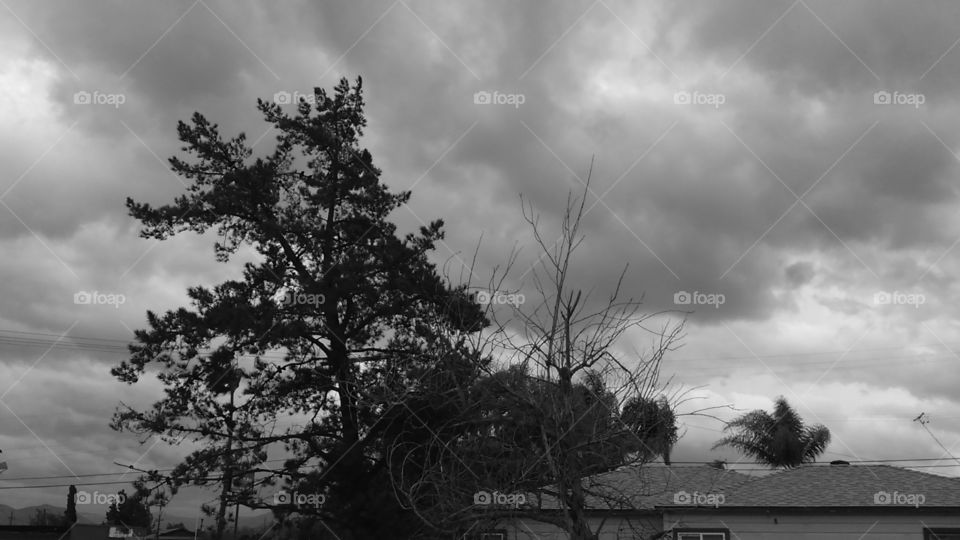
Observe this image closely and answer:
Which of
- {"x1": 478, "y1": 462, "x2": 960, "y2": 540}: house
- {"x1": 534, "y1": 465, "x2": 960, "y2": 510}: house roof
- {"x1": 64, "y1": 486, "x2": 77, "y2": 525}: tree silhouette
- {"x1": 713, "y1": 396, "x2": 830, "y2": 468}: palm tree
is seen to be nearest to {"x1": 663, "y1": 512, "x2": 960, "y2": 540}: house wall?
{"x1": 478, "y1": 462, "x2": 960, "y2": 540}: house

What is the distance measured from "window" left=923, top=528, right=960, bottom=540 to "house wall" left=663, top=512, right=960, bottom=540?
114mm

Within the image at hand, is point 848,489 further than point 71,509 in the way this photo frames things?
No

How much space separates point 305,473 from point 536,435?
1302cm

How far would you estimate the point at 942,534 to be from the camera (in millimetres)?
19422

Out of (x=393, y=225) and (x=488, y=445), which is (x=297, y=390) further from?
(x=488, y=445)

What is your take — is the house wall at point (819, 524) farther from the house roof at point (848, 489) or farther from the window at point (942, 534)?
the house roof at point (848, 489)

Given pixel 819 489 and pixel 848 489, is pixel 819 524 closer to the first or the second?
pixel 819 489

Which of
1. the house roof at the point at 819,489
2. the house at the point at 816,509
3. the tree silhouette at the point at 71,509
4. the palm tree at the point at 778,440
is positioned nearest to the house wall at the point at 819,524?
the house at the point at 816,509

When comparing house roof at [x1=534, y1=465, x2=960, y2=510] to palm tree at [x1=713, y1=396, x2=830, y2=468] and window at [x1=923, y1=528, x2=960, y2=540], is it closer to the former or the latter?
window at [x1=923, y1=528, x2=960, y2=540]

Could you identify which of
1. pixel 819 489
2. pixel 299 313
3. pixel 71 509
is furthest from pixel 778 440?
pixel 71 509

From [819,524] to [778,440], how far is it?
63.7 ft

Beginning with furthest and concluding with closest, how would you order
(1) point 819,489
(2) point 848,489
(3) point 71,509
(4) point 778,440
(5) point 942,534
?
(3) point 71,509, (4) point 778,440, (1) point 819,489, (2) point 848,489, (5) point 942,534

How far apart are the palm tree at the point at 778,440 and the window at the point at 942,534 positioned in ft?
60.6

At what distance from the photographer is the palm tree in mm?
38500
